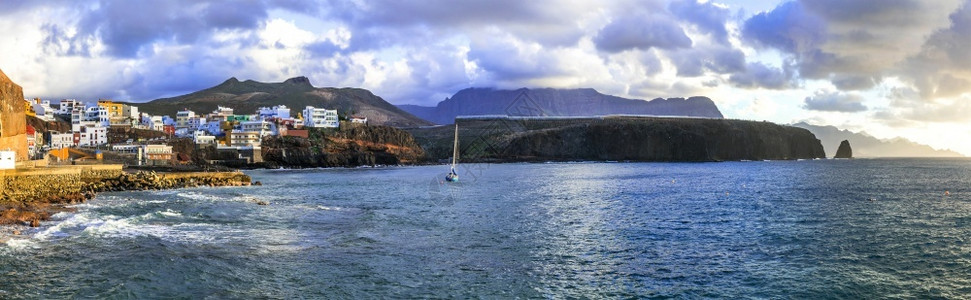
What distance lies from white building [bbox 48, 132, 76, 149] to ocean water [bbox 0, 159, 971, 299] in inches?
4360

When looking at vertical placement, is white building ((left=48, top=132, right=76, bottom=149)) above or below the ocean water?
above

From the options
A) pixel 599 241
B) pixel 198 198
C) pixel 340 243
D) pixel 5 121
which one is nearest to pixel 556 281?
pixel 599 241

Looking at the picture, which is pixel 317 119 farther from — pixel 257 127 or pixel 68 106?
pixel 68 106

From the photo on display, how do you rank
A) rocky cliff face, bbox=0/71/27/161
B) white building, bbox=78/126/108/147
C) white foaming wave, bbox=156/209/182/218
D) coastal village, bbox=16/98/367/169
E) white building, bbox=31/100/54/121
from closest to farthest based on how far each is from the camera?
white foaming wave, bbox=156/209/182/218, rocky cliff face, bbox=0/71/27/161, coastal village, bbox=16/98/367/169, white building, bbox=78/126/108/147, white building, bbox=31/100/54/121

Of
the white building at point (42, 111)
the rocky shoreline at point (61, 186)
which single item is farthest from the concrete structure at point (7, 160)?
the white building at point (42, 111)

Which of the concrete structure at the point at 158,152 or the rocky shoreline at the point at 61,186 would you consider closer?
the rocky shoreline at the point at 61,186

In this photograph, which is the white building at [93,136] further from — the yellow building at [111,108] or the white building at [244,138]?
the white building at [244,138]

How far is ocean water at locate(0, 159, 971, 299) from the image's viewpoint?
68.2ft

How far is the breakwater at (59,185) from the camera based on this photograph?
38312mm

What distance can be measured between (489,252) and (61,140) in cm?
14992

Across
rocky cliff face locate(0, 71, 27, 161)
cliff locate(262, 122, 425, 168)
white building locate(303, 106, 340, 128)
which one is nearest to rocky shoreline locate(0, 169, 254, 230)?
rocky cliff face locate(0, 71, 27, 161)

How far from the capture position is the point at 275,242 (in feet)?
98.3

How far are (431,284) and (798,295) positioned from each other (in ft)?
39.6

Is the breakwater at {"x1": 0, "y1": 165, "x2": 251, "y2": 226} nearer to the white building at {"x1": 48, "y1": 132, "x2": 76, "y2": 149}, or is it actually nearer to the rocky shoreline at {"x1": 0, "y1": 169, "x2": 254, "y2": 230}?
the rocky shoreline at {"x1": 0, "y1": 169, "x2": 254, "y2": 230}
